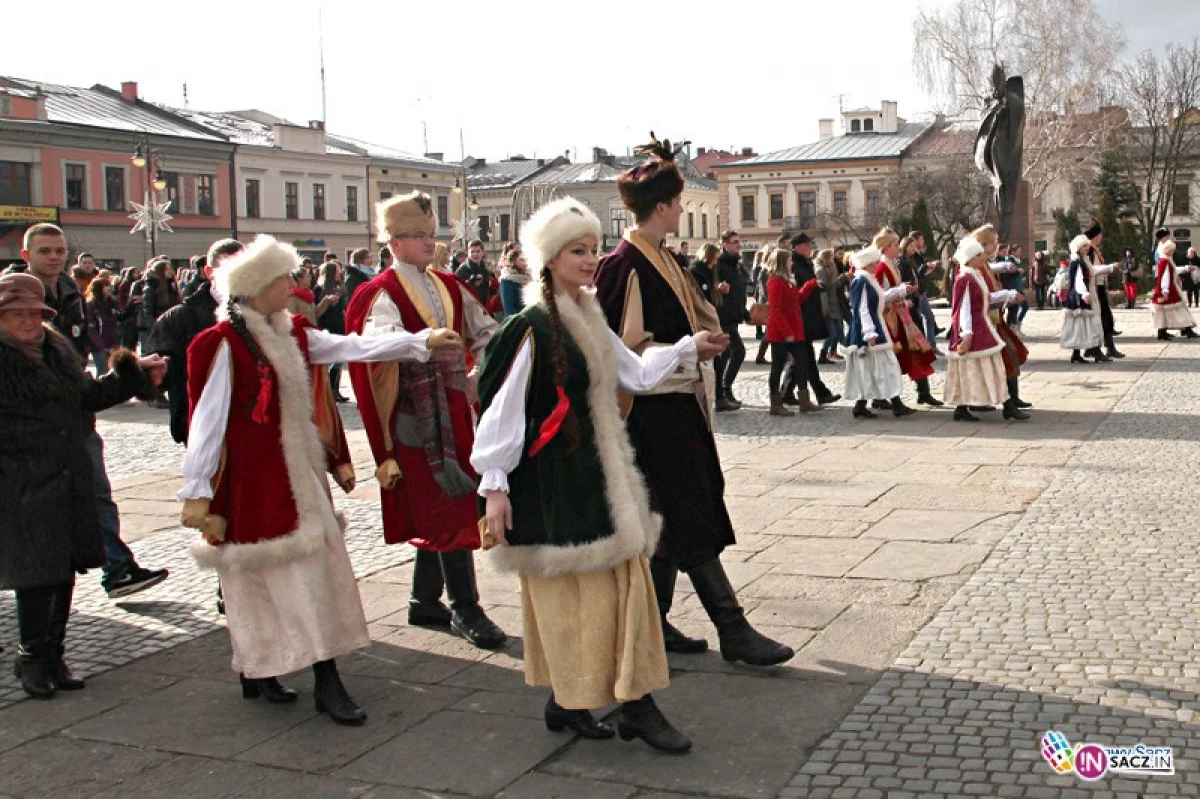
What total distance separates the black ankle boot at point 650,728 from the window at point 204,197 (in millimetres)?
53683

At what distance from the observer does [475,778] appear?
4.36 m

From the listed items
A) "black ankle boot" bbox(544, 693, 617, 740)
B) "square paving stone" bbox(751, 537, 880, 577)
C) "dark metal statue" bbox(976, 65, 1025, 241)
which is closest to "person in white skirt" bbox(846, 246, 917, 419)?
"square paving stone" bbox(751, 537, 880, 577)

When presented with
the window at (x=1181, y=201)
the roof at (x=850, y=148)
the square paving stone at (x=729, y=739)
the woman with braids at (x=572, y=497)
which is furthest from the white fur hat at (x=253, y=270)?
the roof at (x=850, y=148)

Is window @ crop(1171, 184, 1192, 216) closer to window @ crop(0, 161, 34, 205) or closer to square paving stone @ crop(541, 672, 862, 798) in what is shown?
window @ crop(0, 161, 34, 205)

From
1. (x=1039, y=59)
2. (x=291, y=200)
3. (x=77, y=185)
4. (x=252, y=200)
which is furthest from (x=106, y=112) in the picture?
(x=1039, y=59)

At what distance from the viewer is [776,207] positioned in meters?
83.7

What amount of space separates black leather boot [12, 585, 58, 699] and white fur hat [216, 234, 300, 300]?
1.48 meters

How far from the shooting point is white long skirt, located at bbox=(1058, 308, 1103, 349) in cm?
1770

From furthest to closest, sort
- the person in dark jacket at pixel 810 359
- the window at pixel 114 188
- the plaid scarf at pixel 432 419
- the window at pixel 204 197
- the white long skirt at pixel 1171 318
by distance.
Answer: the window at pixel 204 197, the window at pixel 114 188, the white long skirt at pixel 1171 318, the person in dark jacket at pixel 810 359, the plaid scarf at pixel 432 419

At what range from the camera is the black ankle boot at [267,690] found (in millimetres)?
5246

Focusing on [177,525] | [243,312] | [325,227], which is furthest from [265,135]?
[243,312]

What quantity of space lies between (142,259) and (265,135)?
1039cm

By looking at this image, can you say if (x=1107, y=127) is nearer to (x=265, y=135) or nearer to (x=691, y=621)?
(x=265, y=135)

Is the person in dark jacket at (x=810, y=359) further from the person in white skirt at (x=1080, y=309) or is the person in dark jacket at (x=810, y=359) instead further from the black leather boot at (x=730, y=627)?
the black leather boot at (x=730, y=627)
